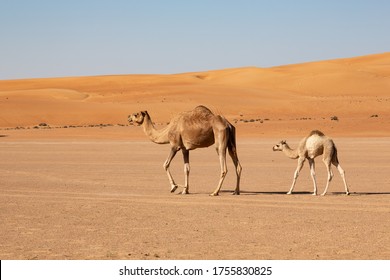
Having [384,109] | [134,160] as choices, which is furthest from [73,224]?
[384,109]

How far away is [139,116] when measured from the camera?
1855cm

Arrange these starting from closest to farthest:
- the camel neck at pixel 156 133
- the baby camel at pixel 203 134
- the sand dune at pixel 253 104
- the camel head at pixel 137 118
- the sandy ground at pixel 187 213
Result: the sandy ground at pixel 187 213 → the baby camel at pixel 203 134 → the camel neck at pixel 156 133 → the camel head at pixel 137 118 → the sand dune at pixel 253 104

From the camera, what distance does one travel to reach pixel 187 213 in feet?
45.5

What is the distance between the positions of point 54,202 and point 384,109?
168 feet

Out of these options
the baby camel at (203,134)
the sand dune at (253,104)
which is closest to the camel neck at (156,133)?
the baby camel at (203,134)

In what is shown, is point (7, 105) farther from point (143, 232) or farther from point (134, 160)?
point (143, 232)

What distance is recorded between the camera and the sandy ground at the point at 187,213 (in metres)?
10.3

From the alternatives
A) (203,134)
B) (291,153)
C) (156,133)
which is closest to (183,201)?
(203,134)

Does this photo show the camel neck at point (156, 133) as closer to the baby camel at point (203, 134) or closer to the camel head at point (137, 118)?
the camel head at point (137, 118)

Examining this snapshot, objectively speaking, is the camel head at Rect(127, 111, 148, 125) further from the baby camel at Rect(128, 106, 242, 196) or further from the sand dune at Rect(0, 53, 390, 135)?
the sand dune at Rect(0, 53, 390, 135)

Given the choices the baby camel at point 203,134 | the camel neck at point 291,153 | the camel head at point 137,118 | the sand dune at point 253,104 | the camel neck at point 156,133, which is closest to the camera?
the baby camel at point 203,134

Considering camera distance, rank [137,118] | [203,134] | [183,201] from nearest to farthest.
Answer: [183,201]
[203,134]
[137,118]

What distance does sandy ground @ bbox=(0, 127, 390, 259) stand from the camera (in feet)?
33.8

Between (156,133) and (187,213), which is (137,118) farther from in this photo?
(187,213)
